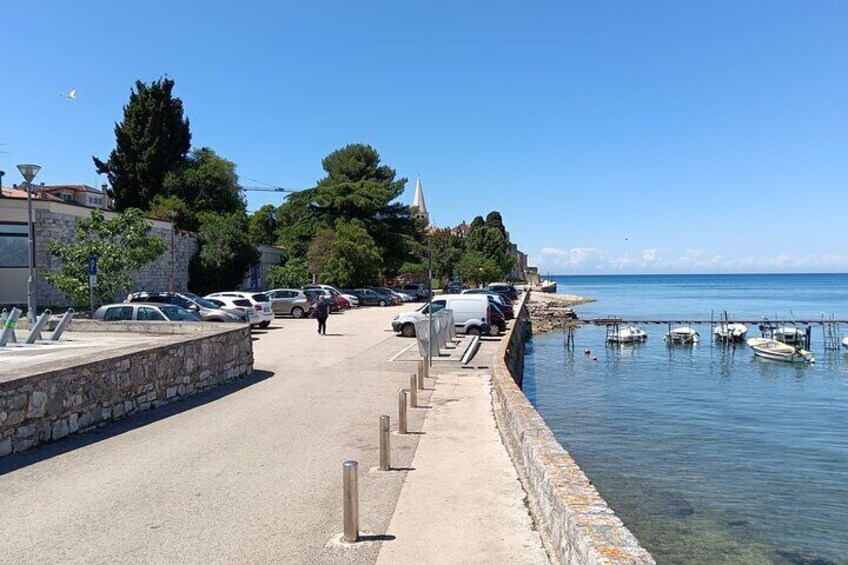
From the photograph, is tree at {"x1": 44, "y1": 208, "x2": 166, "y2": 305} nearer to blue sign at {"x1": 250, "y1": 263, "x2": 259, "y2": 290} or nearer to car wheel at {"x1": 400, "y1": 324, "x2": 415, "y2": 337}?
car wheel at {"x1": 400, "y1": 324, "x2": 415, "y2": 337}

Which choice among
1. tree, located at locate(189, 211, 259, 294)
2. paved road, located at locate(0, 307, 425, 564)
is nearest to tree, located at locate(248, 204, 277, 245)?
tree, located at locate(189, 211, 259, 294)

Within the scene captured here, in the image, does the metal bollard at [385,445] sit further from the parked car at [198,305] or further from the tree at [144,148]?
the tree at [144,148]

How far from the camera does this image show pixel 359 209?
6838cm

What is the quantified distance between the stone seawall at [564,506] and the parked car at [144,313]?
14.7 meters

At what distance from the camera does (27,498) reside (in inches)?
275

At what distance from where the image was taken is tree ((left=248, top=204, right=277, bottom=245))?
3140 inches

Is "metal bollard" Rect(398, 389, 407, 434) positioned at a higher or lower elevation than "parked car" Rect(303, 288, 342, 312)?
lower

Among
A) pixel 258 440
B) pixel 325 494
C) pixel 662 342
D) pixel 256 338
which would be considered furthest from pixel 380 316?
pixel 325 494

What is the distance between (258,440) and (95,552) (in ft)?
13.9

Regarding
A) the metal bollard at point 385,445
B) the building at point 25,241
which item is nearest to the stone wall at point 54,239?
the building at point 25,241

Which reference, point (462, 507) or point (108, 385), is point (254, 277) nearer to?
point (108, 385)

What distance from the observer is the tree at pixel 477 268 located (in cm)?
8512

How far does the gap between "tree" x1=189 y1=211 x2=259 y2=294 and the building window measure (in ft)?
51.1

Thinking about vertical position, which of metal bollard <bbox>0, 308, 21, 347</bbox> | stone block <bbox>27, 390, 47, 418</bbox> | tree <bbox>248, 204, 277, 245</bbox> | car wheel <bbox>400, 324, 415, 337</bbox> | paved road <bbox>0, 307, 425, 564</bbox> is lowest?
paved road <bbox>0, 307, 425, 564</bbox>
